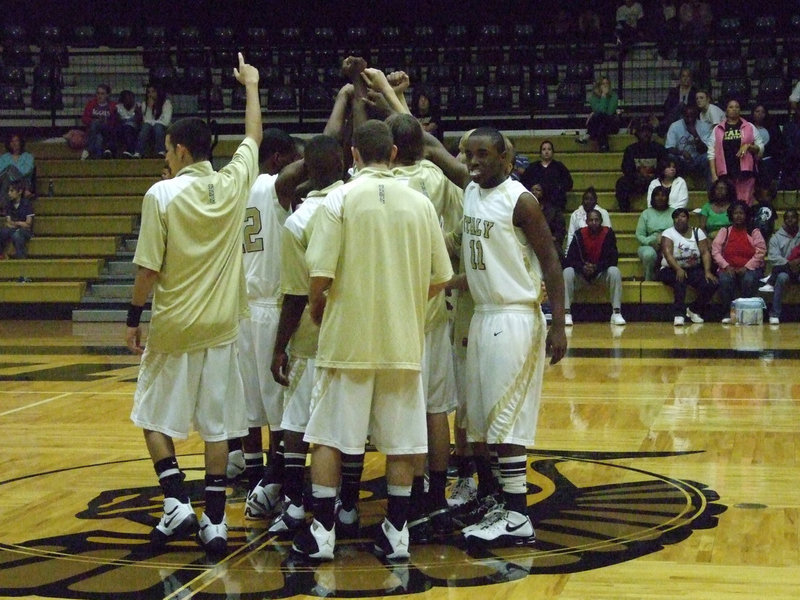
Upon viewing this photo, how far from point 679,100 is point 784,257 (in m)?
3.63

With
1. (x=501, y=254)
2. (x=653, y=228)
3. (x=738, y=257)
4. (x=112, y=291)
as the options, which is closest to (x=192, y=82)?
(x=112, y=291)

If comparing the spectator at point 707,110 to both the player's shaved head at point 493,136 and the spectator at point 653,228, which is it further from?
the player's shaved head at point 493,136

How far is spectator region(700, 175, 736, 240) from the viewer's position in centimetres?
1481

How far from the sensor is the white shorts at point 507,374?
4672 millimetres

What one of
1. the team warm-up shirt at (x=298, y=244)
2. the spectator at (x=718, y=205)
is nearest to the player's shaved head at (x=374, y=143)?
the team warm-up shirt at (x=298, y=244)

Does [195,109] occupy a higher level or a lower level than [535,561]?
higher

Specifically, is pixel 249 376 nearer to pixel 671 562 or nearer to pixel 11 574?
pixel 11 574

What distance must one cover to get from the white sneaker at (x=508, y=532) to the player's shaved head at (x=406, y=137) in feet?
4.99

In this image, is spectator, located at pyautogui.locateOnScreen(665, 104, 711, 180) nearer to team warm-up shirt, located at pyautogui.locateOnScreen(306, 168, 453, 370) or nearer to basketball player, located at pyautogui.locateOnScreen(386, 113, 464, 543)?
basketball player, located at pyautogui.locateOnScreen(386, 113, 464, 543)

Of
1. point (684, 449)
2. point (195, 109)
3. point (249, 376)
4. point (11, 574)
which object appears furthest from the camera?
point (195, 109)

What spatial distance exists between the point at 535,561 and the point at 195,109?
629 inches

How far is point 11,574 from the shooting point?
4262 mm

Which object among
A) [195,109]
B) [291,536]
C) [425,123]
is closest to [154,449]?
[291,536]

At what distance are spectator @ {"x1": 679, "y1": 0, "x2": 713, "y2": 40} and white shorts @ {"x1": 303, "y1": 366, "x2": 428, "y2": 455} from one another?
1535 cm
